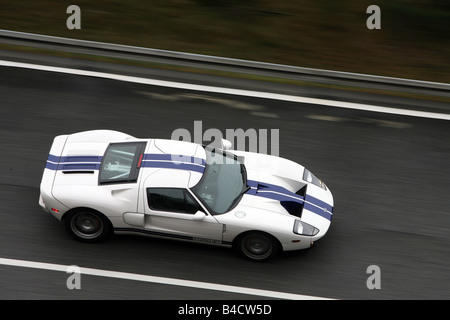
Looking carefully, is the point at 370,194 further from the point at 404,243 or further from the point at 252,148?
the point at 252,148

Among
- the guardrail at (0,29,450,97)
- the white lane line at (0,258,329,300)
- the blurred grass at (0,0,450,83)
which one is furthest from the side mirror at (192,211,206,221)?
the blurred grass at (0,0,450,83)

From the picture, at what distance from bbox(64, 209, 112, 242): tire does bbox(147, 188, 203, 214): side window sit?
2.39ft

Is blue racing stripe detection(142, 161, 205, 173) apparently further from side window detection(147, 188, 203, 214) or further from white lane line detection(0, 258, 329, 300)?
white lane line detection(0, 258, 329, 300)

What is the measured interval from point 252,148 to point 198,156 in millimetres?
1964

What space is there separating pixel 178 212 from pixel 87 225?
1.30 m

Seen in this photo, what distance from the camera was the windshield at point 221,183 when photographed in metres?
8.12

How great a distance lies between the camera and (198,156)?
8523mm

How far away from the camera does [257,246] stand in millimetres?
8312

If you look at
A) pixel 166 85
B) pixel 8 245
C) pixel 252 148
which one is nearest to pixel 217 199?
pixel 252 148

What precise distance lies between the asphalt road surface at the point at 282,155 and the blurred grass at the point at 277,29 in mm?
1615

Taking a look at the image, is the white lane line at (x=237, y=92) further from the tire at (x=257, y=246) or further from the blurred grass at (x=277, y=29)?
the tire at (x=257, y=246)

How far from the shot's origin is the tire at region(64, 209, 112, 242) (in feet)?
26.9

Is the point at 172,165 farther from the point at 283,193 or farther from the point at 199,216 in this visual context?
the point at 283,193

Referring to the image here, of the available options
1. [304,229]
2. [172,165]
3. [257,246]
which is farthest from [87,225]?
[304,229]
